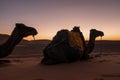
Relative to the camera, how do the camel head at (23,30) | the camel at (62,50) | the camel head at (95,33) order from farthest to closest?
1. the camel head at (95,33)
2. the camel head at (23,30)
3. the camel at (62,50)

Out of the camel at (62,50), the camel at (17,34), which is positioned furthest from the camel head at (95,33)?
the camel at (17,34)

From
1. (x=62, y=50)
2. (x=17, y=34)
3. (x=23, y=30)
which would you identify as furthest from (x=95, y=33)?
(x=17, y=34)

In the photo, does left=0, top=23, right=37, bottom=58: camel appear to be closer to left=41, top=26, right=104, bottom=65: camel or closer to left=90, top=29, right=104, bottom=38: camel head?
left=41, top=26, right=104, bottom=65: camel

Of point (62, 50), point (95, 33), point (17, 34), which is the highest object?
point (17, 34)

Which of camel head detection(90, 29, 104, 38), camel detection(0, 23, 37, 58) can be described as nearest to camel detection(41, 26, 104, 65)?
camel detection(0, 23, 37, 58)

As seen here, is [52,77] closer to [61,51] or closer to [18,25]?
[61,51]

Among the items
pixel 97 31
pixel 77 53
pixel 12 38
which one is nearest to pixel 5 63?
pixel 12 38

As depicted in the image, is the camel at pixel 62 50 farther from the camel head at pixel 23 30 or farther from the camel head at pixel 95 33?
the camel head at pixel 95 33

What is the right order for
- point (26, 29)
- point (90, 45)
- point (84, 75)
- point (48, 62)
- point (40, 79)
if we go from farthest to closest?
1. point (90, 45)
2. point (26, 29)
3. point (48, 62)
4. point (84, 75)
5. point (40, 79)

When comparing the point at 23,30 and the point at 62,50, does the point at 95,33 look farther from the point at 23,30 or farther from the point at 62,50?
the point at 23,30

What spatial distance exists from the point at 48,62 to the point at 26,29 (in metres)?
2.07

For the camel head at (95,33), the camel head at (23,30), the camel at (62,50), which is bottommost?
the camel at (62,50)

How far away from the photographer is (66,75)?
29.5ft

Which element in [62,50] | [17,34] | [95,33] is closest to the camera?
[62,50]
